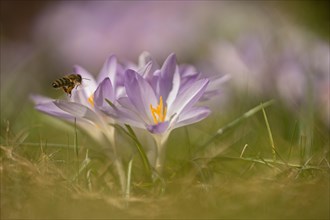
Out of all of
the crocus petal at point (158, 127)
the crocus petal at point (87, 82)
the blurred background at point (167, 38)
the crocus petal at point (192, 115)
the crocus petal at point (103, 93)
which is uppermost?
the crocus petal at point (103, 93)

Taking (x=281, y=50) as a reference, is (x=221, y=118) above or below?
below

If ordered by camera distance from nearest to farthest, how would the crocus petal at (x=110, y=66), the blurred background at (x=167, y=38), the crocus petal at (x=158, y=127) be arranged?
1. the crocus petal at (x=158, y=127)
2. the crocus petal at (x=110, y=66)
3. the blurred background at (x=167, y=38)

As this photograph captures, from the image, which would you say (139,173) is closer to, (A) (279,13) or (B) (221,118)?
(B) (221,118)

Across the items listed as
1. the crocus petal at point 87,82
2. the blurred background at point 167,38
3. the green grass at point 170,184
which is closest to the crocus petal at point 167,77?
the green grass at point 170,184

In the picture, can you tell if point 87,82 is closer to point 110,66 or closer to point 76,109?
point 110,66

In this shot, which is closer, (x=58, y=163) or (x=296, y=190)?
(x=296, y=190)

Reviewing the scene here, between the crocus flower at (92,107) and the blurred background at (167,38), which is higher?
the crocus flower at (92,107)

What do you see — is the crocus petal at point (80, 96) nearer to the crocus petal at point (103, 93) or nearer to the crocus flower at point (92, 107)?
the crocus flower at point (92, 107)

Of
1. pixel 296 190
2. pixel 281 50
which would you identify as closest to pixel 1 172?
pixel 296 190
